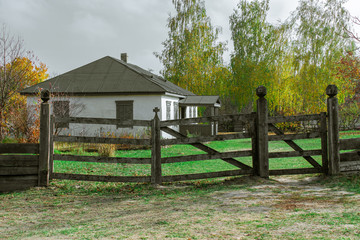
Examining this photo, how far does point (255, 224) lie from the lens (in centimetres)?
445

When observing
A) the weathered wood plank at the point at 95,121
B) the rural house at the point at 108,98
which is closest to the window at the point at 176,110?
the rural house at the point at 108,98

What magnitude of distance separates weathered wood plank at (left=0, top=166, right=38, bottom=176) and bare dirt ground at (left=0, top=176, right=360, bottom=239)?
505 millimetres

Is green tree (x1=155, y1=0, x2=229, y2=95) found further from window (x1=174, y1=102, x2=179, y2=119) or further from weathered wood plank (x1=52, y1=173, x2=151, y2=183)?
weathered wood plank (x1=52, y1=173, x2=151, y2=183)

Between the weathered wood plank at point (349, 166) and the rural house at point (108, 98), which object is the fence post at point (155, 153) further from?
the rural house at point (108, 98)

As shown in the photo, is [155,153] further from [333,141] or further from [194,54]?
[194,54]

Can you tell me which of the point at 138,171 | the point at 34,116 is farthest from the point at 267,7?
the point at 138,171

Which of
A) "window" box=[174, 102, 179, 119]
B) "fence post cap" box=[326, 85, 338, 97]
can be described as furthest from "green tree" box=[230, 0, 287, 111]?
"fence post cap" box=[326, 85, 338, 97]

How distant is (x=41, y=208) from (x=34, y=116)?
39.5ft

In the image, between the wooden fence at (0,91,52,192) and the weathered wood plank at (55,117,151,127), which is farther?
the weathered wood plank at (55,117,151,127)

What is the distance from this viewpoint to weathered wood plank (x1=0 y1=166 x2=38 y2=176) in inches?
286

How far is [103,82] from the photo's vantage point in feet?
74.9

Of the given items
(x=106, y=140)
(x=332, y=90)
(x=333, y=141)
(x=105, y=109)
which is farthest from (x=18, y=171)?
(x=105, y=109)

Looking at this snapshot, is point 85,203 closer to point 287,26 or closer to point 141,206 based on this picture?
point 141,206

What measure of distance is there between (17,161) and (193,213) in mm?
4308
